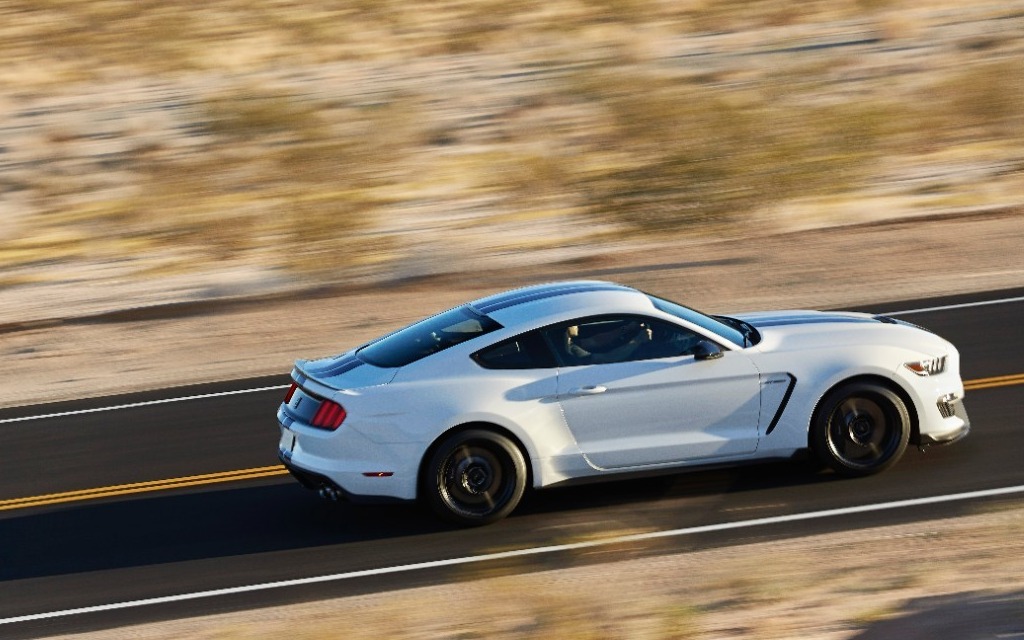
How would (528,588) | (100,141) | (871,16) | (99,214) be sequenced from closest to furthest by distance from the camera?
(528,588)
(99,214)
(100,141)
(871,16)

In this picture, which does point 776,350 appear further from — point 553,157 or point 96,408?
point 553,157

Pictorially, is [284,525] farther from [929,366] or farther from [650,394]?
[929,366]

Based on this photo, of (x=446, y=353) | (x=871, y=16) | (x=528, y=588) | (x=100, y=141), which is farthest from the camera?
(x=871, y=16)

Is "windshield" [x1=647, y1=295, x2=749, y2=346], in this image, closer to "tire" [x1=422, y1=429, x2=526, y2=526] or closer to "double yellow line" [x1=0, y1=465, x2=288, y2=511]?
"tire" [x1=422, y1=429, x2=526, y2=526]

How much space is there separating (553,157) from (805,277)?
8.35m

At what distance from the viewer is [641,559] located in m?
8.91

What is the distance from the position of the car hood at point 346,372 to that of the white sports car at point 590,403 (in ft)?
0.05

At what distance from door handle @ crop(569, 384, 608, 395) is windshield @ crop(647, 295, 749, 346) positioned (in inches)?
30.2

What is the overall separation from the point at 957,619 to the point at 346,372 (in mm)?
4272

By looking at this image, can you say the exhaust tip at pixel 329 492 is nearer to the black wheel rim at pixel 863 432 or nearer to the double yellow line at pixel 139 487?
the double yellow line at pixel 139 487

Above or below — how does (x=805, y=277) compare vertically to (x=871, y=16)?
below

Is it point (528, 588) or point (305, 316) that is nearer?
point (528, 588)

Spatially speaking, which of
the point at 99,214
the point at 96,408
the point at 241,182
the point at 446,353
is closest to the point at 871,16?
the point at 241,182

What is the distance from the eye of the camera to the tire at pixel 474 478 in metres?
9.28
